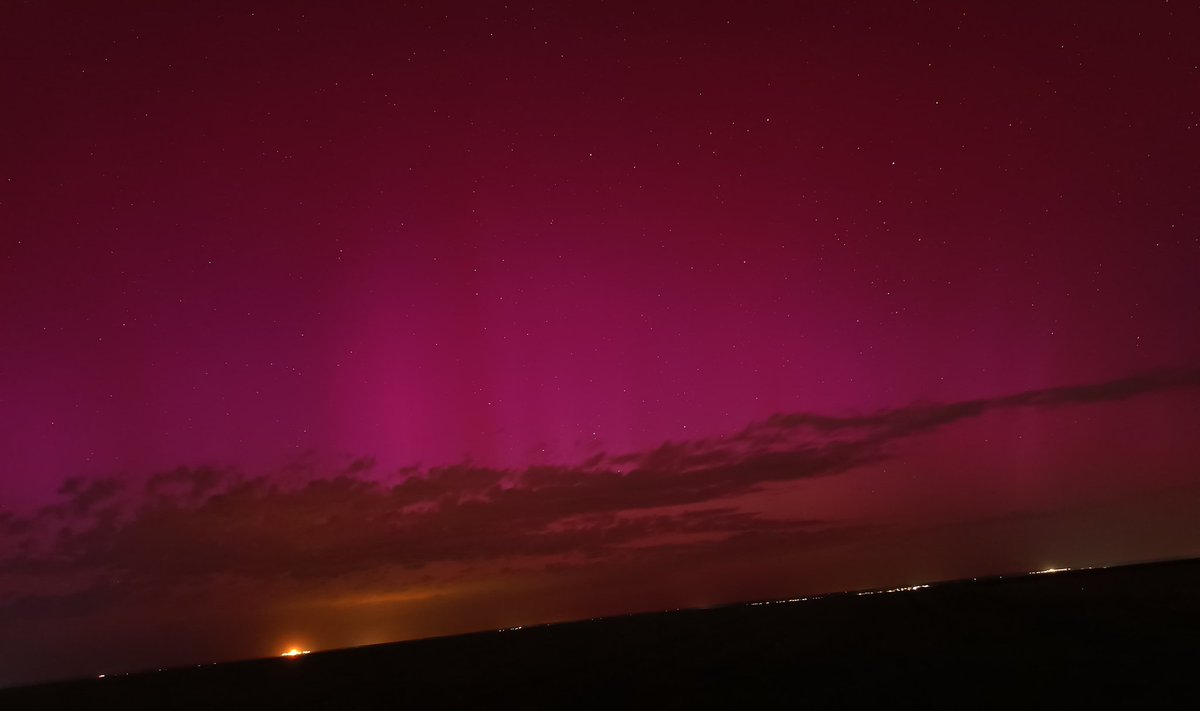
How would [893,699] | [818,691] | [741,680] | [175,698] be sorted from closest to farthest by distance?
[893,699], [818,691], [741,680], [175,698]

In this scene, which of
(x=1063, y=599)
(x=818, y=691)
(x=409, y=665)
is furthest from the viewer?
(x=409, y=665)

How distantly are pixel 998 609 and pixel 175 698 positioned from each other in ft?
198

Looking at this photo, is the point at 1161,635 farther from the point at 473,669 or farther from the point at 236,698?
the point at 236,698

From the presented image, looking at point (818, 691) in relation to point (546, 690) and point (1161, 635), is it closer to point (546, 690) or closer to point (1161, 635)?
point (1161, 635)

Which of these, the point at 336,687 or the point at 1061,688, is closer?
the point at 1061,688

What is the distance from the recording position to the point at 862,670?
31.5 meters

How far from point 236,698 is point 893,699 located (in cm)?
4875

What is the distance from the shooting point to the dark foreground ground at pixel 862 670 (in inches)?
919

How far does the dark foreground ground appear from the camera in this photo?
76.6 ft

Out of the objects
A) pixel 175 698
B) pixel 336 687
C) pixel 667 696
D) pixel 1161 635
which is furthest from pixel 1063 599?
pixel 175 698

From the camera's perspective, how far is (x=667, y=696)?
3075 centimetres

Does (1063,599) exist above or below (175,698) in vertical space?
below

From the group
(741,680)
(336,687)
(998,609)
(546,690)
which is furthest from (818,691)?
(336,687)

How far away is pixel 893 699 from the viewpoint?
79.3 feet
